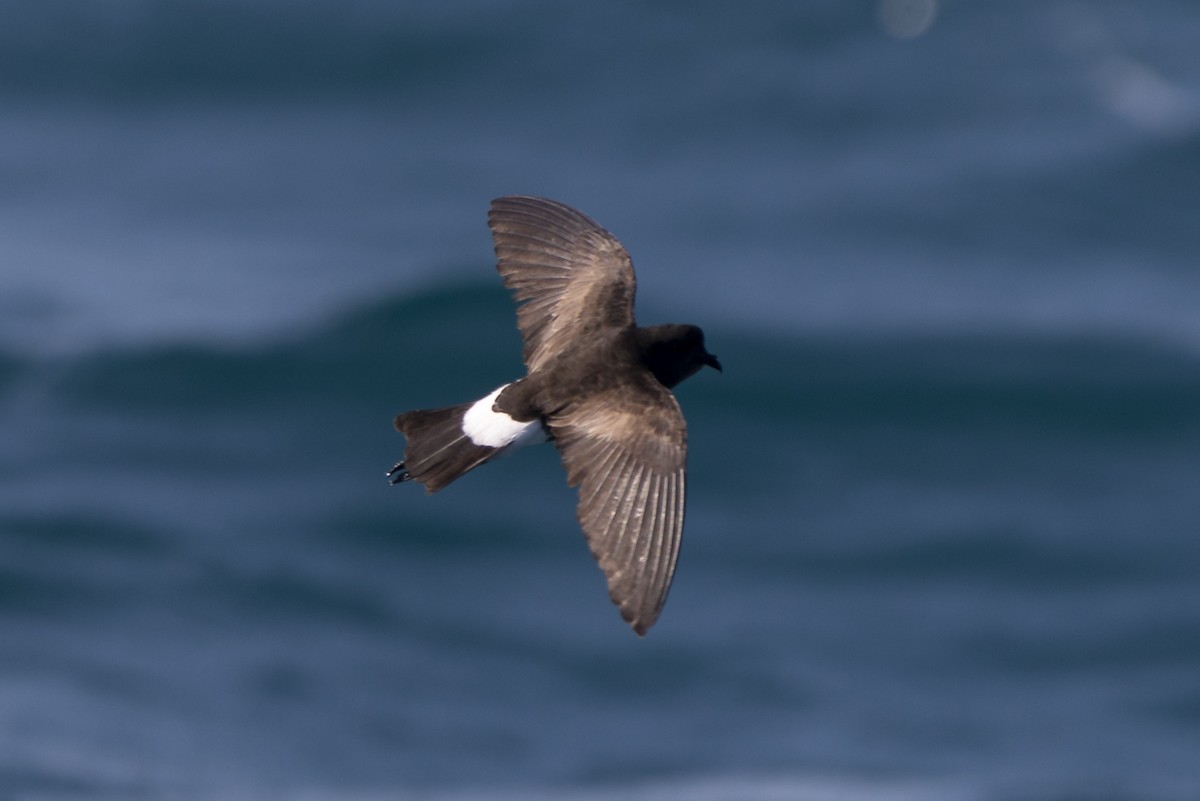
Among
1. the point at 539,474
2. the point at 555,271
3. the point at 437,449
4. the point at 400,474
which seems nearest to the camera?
the point at 437,449

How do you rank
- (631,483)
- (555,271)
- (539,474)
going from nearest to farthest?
1. (631,483)
2. (555,271)
3. (539,474)

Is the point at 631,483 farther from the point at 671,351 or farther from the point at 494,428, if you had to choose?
the point at 671,351

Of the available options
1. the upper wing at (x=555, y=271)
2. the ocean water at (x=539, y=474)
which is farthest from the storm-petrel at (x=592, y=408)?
the ocean water at (x=539, y=474)

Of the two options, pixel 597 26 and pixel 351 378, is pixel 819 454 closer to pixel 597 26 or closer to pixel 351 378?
pixel 351 378

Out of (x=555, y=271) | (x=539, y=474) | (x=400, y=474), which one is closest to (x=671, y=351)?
(x=555, y=271)

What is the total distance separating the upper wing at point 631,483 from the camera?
6984mm

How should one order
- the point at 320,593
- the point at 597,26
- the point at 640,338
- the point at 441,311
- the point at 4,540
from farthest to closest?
the point at 597,26
the point at 320,593
the point at 4,540
the point at 441,311
the point at 640,338

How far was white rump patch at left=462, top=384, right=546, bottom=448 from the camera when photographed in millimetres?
8102

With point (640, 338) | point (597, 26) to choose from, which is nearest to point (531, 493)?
point (597, 26)

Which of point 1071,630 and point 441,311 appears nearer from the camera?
point 441,311

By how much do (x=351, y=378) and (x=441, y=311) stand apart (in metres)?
1.94

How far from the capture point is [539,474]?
2595 cm

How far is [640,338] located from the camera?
8.63m

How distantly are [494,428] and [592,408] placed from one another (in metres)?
0.43
